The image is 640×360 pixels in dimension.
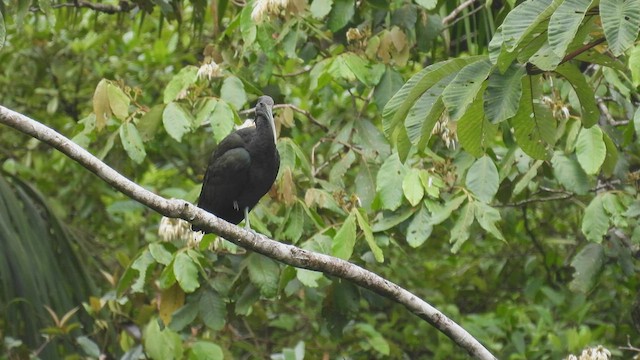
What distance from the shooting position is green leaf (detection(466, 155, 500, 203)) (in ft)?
12.7

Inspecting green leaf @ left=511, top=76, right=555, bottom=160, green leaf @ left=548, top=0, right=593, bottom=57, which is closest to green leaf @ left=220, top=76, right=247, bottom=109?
green leaf @ left=511, top=76, right=555, bottom=160

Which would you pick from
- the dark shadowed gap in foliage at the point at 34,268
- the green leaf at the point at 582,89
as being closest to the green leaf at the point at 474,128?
the green leaf at the point at 582,89

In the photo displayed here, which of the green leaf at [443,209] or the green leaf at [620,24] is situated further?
the green leaf at [443,209]

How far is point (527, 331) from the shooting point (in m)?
5.41

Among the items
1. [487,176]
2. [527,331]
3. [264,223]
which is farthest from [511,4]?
[527,331]

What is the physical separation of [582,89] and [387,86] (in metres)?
1.49

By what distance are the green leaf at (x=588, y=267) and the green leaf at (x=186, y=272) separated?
64.8 inches

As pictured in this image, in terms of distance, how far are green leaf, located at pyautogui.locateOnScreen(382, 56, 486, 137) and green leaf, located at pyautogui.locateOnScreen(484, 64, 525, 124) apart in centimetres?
7

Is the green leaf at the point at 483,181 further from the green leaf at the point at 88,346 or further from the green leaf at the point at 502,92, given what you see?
the green leaf at the point at 88,346

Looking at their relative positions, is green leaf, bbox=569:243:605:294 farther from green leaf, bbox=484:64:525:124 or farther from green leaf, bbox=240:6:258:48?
green leaf, bbox=484:64:525:124

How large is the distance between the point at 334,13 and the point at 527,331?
6.70ft

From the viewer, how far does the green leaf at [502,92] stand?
2533 millimetres

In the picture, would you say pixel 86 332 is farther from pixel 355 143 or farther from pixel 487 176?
pixel 487 176

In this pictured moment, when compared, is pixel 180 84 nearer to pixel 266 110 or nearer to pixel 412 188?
pixel 266 110
